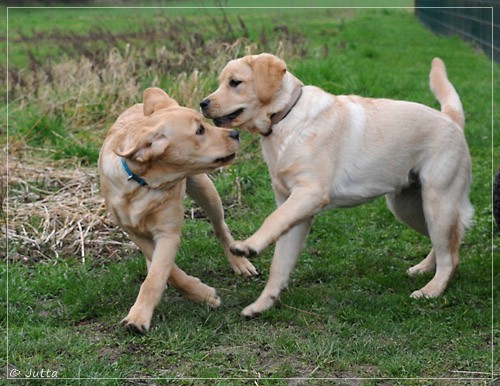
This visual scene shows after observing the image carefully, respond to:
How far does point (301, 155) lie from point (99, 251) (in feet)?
6.31

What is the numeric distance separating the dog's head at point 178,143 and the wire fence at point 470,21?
6.44 metres

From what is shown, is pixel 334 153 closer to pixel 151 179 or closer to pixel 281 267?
pixel 281 267

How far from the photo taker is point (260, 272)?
20.2ft

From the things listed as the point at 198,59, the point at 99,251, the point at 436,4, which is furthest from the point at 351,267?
the point at 436,4

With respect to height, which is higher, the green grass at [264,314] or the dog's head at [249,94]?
the dog's head at [249,94]

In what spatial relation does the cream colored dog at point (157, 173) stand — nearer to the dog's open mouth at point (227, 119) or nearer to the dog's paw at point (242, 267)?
the dog's open mouth at point (227, 119)

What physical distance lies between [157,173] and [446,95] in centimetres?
223

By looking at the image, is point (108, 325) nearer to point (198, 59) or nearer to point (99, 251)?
point (99, 251)

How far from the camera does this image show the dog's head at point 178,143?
5.09 meters

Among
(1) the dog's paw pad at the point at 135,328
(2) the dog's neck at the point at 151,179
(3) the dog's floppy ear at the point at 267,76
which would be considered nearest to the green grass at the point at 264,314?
(1) the dog's paw pad at the point at 135,328

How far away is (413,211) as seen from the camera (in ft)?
19.9

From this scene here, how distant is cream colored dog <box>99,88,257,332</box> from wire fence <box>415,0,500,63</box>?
6484 mm

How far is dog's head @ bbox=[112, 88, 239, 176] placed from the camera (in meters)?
5.09

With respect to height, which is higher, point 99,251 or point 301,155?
point 301,155
